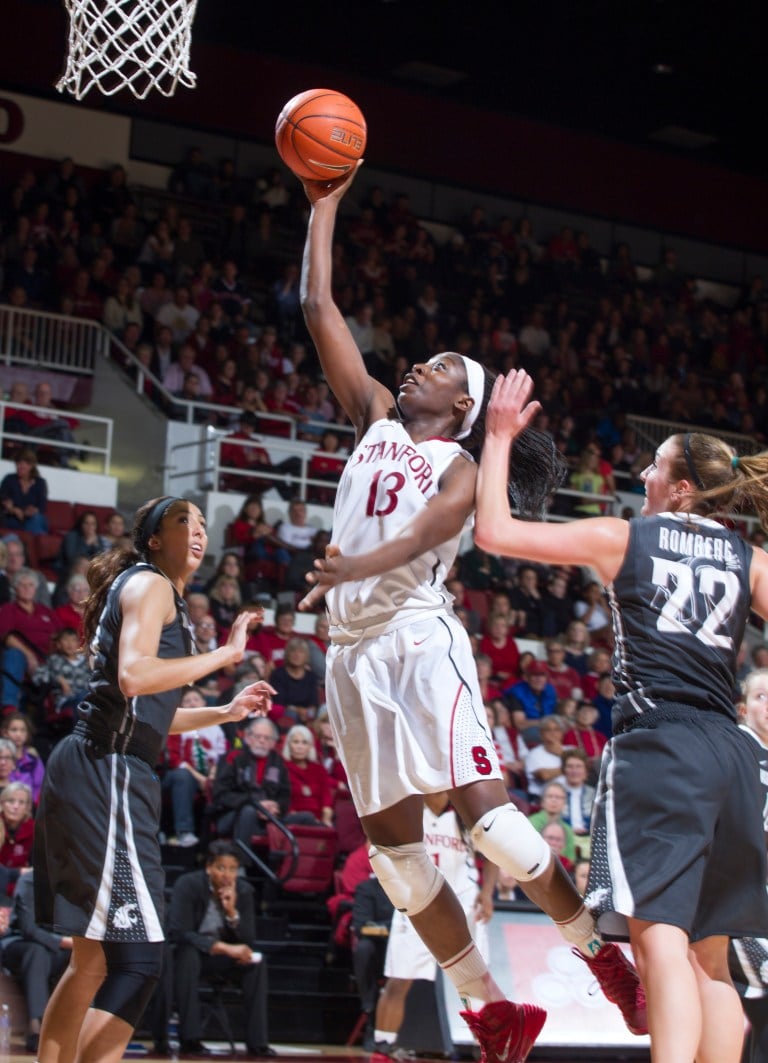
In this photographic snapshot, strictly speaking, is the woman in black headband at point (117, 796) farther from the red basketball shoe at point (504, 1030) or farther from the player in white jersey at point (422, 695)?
the red basketball shoe at point (504, 1030)

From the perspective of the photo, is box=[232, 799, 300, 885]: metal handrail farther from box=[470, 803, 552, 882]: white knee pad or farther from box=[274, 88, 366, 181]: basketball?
box=[274, 88, 366, 181]: basketball

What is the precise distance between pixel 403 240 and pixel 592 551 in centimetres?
1425

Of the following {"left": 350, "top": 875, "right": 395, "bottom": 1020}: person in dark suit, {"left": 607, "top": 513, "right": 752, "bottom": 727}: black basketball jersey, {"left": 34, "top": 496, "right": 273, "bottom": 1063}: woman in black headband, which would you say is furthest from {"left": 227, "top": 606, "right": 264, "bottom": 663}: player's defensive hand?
{"left": 350, "top": 875, "right": 395, "bottom": 1020}: person in dark suit

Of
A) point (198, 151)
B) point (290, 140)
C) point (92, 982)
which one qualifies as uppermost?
point (198, 151)

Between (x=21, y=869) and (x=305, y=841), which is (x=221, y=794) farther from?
(x=21, y=869)

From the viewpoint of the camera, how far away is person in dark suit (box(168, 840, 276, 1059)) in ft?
27.2

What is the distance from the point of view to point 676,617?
3.95 m

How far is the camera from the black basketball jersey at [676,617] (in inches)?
155

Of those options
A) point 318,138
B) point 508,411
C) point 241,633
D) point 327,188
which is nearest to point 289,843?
point 241,633

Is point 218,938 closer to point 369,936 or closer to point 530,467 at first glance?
point 369,936

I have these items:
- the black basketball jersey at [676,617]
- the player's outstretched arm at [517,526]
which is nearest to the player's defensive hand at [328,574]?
the player's outstretched arm at [517,526]

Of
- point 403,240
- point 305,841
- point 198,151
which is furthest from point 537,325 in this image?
point 305,841

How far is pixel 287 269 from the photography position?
16.5 m

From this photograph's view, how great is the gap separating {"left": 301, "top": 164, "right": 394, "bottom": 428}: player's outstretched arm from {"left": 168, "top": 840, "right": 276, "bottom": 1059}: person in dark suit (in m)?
4.62
